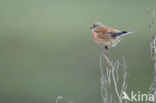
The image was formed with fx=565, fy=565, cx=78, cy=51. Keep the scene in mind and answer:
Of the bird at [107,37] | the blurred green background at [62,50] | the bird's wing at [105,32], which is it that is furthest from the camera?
the blurred green background at [62,50]

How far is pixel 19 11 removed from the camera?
20172 millimetres

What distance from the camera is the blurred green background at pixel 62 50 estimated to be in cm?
1184

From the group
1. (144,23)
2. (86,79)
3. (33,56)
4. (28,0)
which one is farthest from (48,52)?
(28,0)

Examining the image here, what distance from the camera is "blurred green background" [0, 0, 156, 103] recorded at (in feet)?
38.8

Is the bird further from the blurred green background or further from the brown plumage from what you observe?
the blurred green background

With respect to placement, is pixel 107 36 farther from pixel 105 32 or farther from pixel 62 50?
pixel 62 50

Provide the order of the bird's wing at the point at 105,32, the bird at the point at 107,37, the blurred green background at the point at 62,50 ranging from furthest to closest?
the blurred green background at the point at 62,50
the bird's wing at the point at 105,32
the bird at the point at 107,37

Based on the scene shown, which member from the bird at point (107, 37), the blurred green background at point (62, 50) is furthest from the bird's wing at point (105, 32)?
the blurred green background at point (62, 50)

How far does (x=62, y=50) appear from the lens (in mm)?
14336

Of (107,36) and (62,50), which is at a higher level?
(62,50)

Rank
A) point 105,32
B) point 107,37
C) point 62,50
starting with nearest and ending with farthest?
1. point 107,37
2. point 105,32
3. point 62,50

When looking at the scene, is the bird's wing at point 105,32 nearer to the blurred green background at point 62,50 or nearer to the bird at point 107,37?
the bird at point 107,37

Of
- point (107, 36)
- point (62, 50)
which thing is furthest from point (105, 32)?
point (62, 50)

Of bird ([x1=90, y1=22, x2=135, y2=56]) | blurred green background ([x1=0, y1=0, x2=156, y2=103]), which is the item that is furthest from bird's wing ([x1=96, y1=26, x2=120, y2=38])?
blurred green background ([x1=0, y1=0, x2=156, y2=103])
